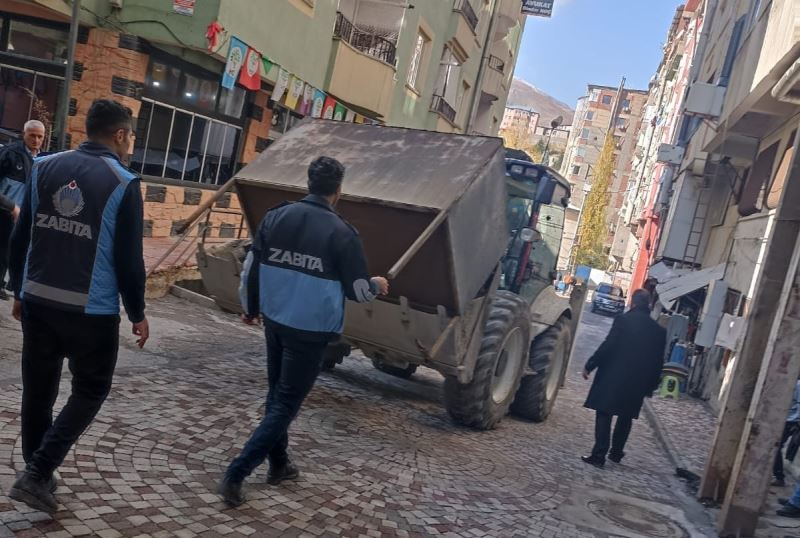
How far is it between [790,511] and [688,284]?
9994mm

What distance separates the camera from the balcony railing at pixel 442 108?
22406 millimetres

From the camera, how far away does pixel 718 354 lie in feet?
43.0

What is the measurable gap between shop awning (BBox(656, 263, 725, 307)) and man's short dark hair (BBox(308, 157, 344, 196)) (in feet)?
39.6

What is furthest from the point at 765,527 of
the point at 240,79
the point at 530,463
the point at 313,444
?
the point at 240,79

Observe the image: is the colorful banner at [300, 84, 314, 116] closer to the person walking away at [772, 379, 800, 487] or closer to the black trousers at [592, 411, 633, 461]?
the black trousers at [592, 411, 633, 461]

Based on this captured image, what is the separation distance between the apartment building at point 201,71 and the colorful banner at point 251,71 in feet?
0.10

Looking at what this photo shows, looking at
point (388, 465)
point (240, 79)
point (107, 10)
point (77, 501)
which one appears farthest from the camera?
point (240, 79)

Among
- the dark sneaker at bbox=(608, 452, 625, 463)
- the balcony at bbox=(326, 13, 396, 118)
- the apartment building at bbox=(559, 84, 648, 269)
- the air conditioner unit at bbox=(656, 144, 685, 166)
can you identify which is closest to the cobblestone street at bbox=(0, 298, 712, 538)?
the dark sneaker at bbox=(608, 452, 625, 463)

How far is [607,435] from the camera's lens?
266 inches

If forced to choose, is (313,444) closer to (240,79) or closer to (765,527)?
(765,527)

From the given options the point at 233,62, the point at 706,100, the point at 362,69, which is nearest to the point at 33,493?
the point at 233,62

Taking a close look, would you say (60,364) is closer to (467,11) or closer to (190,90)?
(190,90)

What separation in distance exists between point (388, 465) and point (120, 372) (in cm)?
230

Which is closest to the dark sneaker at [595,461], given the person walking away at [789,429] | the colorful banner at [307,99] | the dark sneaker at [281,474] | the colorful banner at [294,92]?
the person walking away at [789,429]
